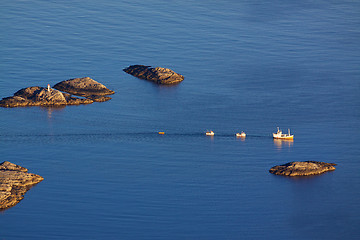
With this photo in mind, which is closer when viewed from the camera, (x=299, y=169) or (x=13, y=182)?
(x=13, y=182)

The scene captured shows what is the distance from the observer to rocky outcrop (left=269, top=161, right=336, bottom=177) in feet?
600

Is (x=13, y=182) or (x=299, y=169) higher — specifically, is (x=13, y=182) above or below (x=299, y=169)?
below

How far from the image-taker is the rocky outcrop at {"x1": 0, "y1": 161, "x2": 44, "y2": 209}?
164375 mm

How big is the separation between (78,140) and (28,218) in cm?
4102

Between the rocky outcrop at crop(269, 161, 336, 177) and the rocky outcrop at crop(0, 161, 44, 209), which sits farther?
the rocky outcrop at crop(269, 161, 336, 177)

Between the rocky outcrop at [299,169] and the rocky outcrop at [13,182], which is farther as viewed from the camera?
the rocky outcrop at [299,169]

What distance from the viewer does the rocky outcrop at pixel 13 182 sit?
16438cm

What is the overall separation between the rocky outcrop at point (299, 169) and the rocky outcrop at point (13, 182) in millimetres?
45725

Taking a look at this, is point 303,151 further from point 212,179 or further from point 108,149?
point 108,149

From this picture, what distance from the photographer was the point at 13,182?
169375 millimetres

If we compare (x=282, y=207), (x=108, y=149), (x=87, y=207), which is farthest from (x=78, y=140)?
(x=282, y=207)

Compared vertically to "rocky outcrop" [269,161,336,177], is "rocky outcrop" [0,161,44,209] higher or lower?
lower

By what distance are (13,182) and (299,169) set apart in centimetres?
5494

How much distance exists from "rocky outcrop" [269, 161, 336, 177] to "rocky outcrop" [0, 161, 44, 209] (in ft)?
150
